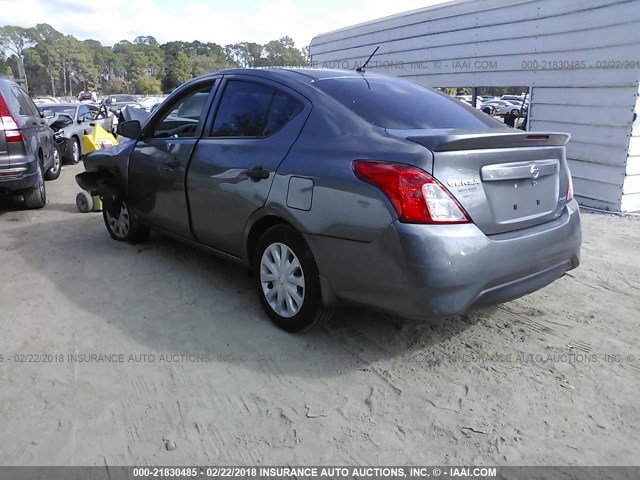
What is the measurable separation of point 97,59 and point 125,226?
150 meters

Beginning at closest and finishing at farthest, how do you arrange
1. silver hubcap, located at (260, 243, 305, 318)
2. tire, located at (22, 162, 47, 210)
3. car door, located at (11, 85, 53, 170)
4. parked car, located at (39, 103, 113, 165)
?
silver hubcap, located at (260, 243, 305, 318), car door, located at (11, 85, 53, 170), tire, located at (22, 162, 47, 210), parked car, located at (39, 103, 113, 165)

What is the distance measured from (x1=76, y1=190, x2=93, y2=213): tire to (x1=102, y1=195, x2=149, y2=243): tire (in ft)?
5.49

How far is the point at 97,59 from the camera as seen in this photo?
136m

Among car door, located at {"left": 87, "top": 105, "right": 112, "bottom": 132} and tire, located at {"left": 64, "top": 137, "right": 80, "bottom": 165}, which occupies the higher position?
car door, located at {"left": 87, "top": 105, "right": 112, "bottom": 132}

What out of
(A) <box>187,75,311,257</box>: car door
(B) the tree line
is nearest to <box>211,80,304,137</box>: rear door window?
(A) <box>187,75,311,257</box>: car door

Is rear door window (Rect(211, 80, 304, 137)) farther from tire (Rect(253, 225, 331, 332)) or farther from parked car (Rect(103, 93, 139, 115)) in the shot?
parked car (Rect(103, 93, 139, 115))

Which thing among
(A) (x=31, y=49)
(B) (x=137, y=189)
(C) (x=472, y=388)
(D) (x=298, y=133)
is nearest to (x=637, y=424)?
(C) (x=472, y=388)

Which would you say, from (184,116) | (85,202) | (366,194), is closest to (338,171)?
(366,194)

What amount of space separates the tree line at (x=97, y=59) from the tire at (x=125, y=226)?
103m

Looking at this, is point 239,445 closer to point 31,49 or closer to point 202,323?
point 202,323

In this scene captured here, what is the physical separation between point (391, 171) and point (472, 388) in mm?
1278

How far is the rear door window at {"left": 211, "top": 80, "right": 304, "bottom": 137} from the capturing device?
11.4ft

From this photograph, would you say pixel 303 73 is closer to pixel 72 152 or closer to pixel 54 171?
pixel 54 171

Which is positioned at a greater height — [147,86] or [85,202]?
[147,86]
